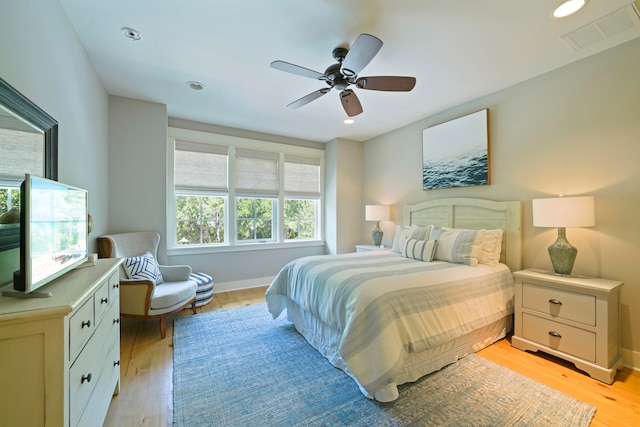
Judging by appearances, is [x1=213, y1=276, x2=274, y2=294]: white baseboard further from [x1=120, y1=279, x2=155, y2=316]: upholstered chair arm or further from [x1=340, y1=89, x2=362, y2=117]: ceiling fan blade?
[x1=340, y1=89, x2=362, y2=117]: ceiling fan blade

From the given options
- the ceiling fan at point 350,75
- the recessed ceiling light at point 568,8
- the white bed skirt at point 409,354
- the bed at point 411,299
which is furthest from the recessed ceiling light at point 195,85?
the recessed ceiling light at point 568,8

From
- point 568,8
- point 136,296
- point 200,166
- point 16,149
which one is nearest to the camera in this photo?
point 16,149

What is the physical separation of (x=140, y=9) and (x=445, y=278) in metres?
3.14

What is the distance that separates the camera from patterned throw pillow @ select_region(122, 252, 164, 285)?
2.74 m

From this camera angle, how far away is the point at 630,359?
2.16m

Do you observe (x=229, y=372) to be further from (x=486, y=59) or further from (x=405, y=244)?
(x=486, y=59)

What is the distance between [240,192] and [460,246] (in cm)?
333

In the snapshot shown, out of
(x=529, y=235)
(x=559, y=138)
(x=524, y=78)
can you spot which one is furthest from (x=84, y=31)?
(x=529, y=235)

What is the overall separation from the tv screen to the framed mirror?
6.5 inches

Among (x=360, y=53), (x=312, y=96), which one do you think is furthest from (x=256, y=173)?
(x=360, y=53)

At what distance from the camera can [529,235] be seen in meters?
2.80

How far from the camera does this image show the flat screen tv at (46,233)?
0.98 metres

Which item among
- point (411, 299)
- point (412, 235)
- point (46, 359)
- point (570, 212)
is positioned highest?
point (570, 212)

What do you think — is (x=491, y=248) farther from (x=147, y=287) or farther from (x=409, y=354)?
(x=147, y=287)
